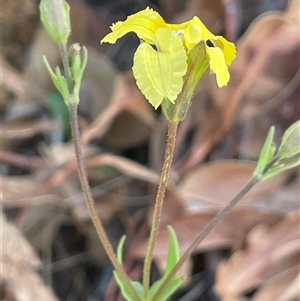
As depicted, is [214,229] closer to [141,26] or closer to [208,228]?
[208,228]

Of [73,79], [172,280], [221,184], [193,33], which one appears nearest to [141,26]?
[193,33]

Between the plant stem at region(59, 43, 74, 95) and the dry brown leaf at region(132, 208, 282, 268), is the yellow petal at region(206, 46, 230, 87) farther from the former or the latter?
the dry brown leaf at region(132, 208, 282, 268)

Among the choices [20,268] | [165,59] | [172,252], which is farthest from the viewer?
[20,268]

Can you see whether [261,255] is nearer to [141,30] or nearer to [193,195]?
[193,195]

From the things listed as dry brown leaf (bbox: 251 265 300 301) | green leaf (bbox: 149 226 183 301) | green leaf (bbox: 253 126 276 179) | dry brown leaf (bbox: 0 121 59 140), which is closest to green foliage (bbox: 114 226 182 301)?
green leaf (bbox: 149 226 183 301)

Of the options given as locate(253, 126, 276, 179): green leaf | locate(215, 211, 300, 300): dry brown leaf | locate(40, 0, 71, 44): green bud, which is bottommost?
locate(215, 211, 300, 300): dry brown leaf

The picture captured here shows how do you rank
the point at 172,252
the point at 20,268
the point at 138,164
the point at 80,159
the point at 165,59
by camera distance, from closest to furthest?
the point at 165,59 < the point at 80,159 < the point at 172,252 < the point at 20,268 < the point at 138,164

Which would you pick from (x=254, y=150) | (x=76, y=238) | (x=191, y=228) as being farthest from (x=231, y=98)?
(x=76, y=238)
